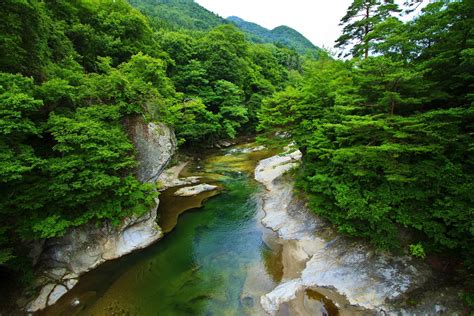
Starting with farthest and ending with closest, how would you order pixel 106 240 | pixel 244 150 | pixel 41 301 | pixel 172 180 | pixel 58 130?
pixel 244 150 < pixel 172 180 < pixel 106 240 < pixel 58 130 < pixel 41 301

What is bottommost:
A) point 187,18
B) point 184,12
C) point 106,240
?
point 106,240

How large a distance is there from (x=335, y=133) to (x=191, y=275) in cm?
929

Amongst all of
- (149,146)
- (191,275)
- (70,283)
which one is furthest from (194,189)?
(70,283)

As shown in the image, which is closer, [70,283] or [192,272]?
[70,283]

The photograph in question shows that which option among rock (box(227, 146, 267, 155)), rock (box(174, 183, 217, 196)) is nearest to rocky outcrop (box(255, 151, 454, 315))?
rock (box(174, 183, 217, 196))

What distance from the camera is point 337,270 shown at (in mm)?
9492

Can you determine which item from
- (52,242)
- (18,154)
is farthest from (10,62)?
(52,242)

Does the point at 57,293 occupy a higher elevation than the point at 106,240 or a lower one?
lower

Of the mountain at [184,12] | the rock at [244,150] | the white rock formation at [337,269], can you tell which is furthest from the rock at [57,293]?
the mountain at [184,12]

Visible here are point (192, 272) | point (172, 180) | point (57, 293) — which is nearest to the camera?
point (57, 293)

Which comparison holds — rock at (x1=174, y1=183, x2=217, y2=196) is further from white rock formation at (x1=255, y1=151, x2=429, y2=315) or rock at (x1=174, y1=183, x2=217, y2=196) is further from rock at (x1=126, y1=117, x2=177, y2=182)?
white rock formation at (x1=255, y1=151, x2=429, y2=315)

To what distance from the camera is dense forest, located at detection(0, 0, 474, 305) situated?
7.46 meters

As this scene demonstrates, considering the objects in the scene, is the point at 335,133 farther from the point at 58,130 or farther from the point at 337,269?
the point at 58,130

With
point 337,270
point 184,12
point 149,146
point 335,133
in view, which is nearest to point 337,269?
point 337,270
